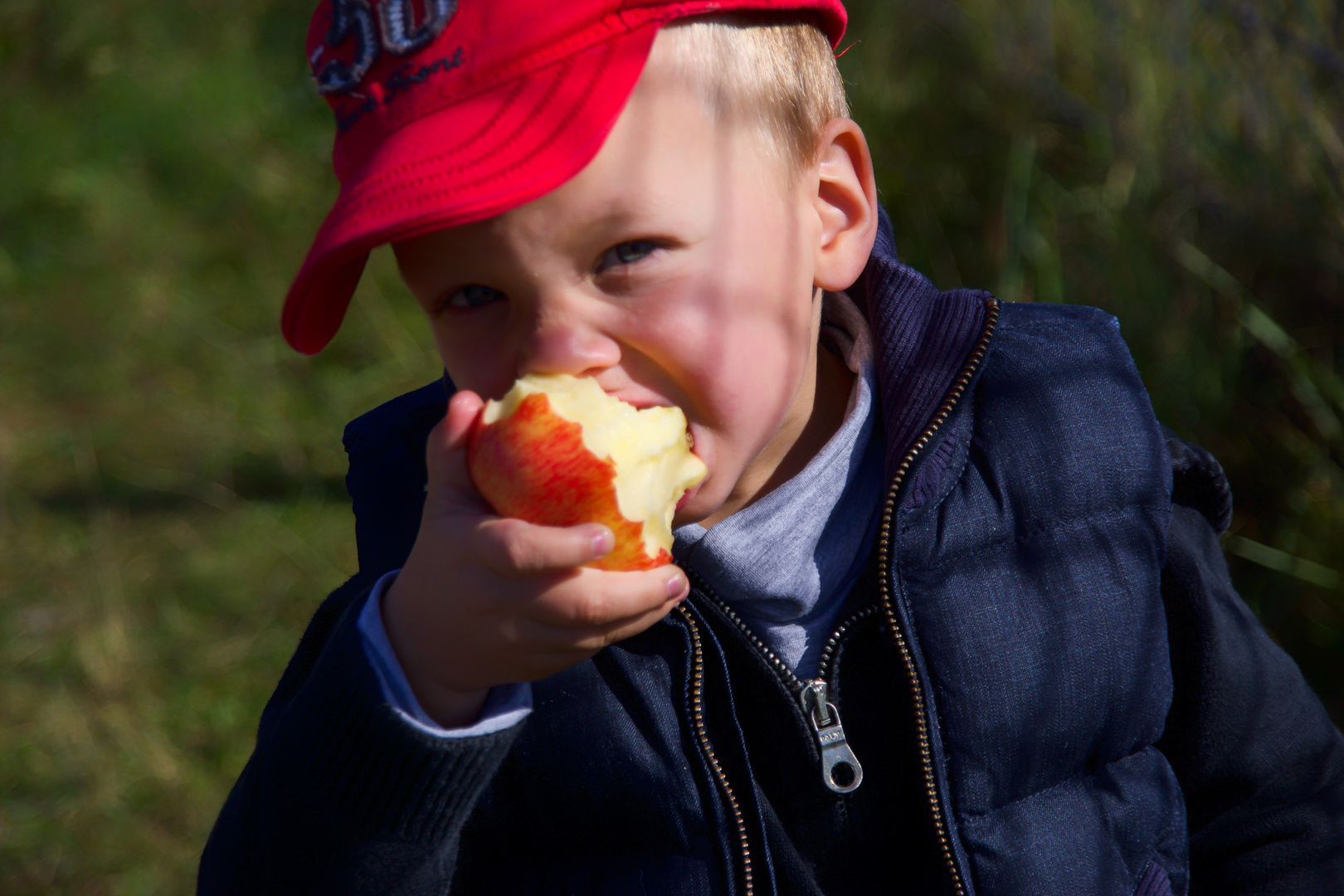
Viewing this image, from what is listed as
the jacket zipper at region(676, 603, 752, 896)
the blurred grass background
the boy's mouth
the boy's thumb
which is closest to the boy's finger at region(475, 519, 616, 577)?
the boy's thumb

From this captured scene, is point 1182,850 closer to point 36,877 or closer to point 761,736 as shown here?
point 761,736

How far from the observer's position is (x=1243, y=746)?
143cm

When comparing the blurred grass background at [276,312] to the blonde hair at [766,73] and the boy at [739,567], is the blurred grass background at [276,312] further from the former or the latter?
the blonde hair at [766,73]

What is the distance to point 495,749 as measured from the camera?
43.1 inches

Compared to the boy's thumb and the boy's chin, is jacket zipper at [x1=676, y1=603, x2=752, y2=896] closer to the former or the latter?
the boy's chin

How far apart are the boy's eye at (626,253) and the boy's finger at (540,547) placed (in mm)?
263

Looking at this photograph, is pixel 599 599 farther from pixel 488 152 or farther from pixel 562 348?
pixel 488 152

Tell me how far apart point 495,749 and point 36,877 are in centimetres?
154

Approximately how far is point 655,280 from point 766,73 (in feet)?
0.95

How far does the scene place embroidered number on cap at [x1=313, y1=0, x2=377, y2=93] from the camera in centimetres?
111

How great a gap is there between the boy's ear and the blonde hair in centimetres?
3

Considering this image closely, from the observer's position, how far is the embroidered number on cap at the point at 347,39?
1106mm

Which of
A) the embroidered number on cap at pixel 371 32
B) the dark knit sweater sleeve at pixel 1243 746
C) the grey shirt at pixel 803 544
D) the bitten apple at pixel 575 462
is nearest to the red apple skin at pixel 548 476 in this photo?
the bitten apple at pixel 575 462

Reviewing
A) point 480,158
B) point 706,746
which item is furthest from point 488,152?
point 706,746
